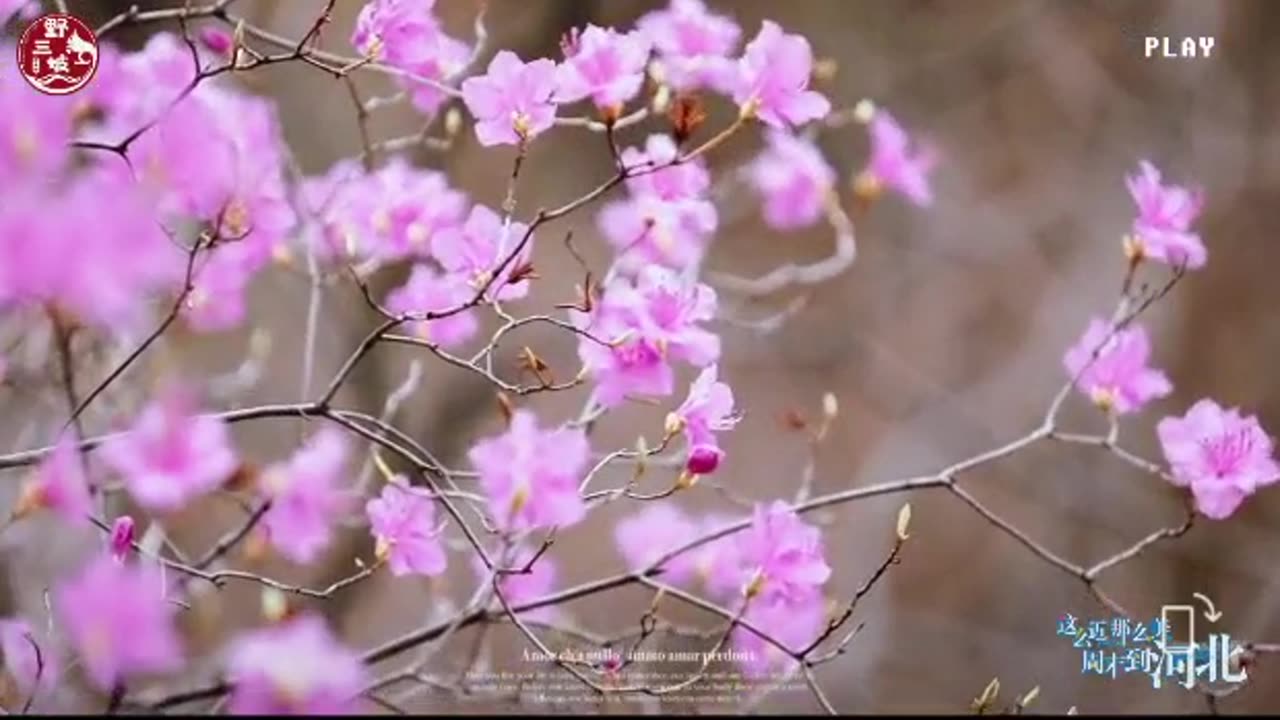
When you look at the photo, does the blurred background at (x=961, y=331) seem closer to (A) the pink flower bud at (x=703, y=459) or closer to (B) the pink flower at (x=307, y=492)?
(A) the pink flower bud at (x=703, y=459)

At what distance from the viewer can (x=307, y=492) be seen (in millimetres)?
437

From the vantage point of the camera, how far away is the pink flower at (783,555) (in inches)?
26.5

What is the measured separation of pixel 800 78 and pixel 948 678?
1249 millimetres

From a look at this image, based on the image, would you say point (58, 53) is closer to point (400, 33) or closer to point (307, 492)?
point (400, 33)

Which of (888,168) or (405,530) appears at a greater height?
(888,168)

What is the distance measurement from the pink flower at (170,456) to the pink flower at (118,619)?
0.09ft

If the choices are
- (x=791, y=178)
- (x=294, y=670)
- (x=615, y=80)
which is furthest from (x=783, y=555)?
(x=791, y=178)

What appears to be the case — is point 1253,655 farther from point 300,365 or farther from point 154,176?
point 300,365

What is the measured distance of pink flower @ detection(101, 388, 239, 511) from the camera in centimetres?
39

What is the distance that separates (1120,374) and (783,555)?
27 centimetres

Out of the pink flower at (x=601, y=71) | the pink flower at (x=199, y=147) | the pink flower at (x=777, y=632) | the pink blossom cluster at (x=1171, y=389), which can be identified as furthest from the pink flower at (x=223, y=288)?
the pink blossom cluster at (x=1171, y=389)

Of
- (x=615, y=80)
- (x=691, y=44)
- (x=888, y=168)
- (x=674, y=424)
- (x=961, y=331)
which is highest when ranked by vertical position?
(x=961, y=331)

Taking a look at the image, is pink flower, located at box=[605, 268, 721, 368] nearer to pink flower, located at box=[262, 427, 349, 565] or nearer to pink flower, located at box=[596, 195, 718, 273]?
pink flower, located at box=[596, 195, 718, 273]

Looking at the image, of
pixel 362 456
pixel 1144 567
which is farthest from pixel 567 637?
pixel 1144 567
